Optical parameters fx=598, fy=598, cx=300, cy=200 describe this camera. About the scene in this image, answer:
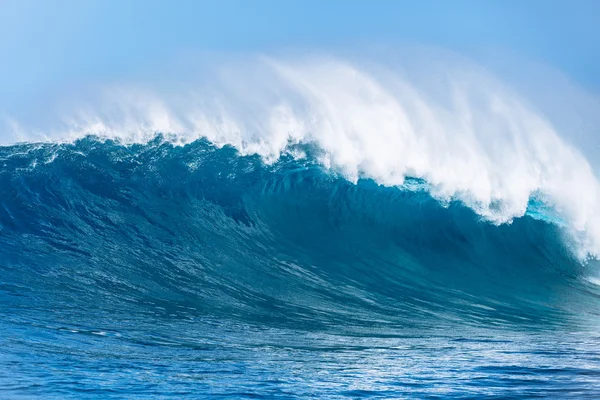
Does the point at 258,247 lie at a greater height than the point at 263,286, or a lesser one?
greater

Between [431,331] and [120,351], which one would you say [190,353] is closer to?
[120,351]

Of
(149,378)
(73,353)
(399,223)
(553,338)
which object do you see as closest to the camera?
(149,378)

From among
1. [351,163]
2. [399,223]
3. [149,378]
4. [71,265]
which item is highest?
[351,163]

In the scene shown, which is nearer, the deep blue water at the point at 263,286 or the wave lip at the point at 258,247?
the deep blue water at the point at 263,286

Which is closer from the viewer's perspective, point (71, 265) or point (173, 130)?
point (71, 265)

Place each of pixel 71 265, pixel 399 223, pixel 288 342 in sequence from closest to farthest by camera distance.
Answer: pixel 288 342, pixel 71 265, pixel 399 223

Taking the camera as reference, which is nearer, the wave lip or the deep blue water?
the deep blue water

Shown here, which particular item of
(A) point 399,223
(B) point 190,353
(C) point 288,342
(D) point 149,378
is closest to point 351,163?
(A) point 399,223

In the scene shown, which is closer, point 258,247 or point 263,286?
point 263,286
